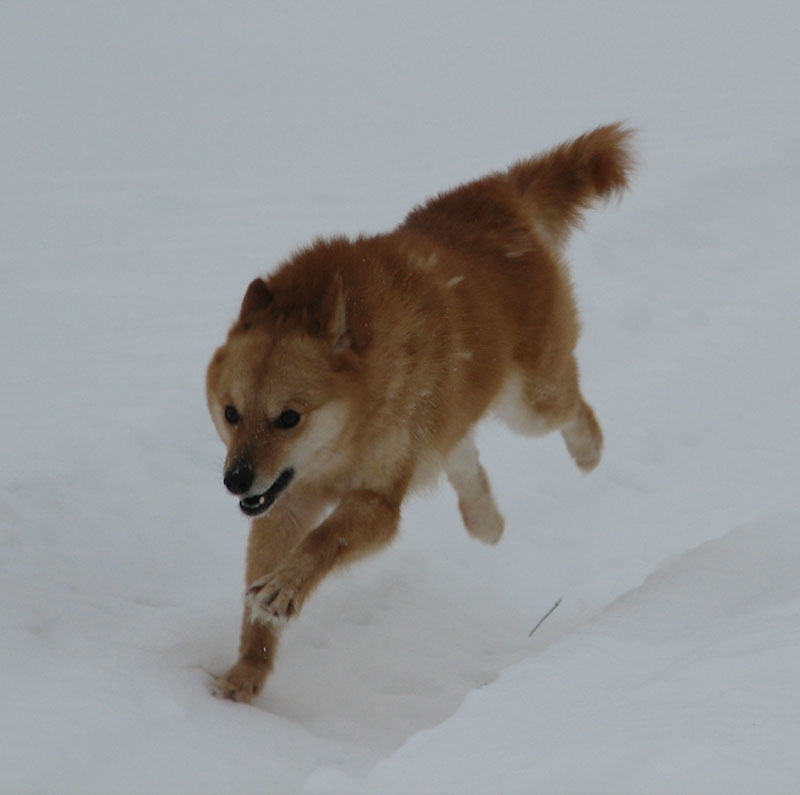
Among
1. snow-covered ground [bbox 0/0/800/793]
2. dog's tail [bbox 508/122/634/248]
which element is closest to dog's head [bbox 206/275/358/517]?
snow-covered ground [bbox 0/0/800/793]

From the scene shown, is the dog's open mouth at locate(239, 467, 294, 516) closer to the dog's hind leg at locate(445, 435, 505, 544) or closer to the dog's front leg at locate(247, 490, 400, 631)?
the dog's front leg at locate(247, 490, 400, 631)

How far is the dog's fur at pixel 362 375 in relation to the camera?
3.41 metres

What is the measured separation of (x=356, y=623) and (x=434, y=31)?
32.2 feet

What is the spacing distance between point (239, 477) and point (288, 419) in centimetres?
24

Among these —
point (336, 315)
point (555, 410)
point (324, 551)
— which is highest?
point (555, 410)

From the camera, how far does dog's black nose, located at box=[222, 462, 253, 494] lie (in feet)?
10.8

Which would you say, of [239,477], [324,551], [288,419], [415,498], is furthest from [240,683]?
[415,498]

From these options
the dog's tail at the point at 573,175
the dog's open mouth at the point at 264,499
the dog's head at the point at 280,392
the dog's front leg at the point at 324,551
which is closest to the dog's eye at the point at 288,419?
the dog's head at the point at 280,392

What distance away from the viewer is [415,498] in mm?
4121

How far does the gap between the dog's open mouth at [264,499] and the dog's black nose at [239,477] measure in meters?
0.08

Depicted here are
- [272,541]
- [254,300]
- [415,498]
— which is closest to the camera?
[254,300]

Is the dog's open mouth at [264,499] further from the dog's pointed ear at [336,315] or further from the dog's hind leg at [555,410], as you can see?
the dog's hind leg at [555,410]

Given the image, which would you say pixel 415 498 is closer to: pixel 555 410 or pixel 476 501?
pixel 476 501

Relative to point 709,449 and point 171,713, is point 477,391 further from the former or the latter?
point 709,449
